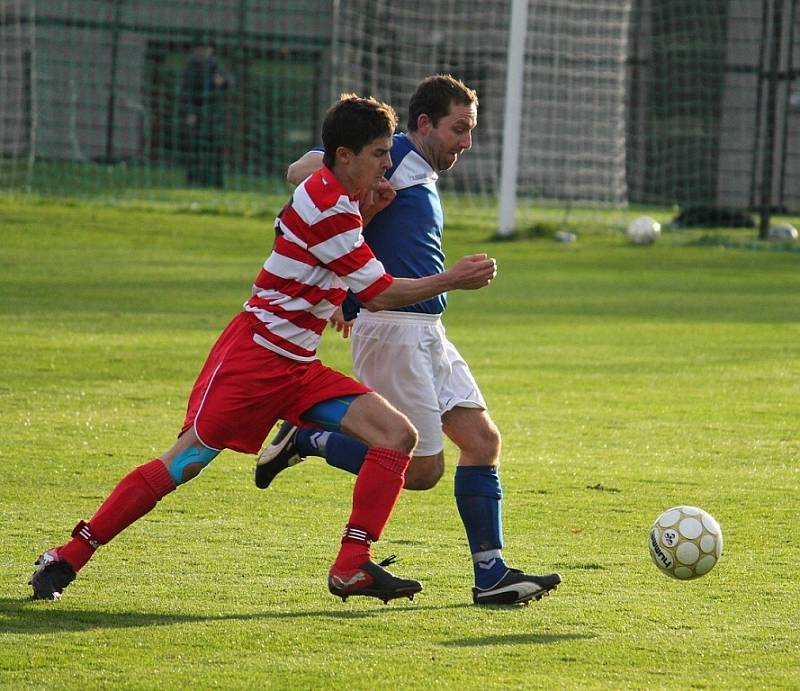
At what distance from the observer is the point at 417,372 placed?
19.2 ft

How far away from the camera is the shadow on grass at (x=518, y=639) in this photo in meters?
4.89

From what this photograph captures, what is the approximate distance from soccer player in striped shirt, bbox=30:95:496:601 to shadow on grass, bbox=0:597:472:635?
5.7 inches

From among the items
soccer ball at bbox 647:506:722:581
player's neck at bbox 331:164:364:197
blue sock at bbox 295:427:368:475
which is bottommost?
soccer ball at bbox 647:506:722:581

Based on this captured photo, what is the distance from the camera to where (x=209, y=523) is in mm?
6602

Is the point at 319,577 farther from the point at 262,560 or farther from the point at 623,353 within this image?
the point at 623,353

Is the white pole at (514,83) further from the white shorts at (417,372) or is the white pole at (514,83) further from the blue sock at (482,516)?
the blue sock at (482,516)

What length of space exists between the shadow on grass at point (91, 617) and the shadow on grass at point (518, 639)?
43 cm

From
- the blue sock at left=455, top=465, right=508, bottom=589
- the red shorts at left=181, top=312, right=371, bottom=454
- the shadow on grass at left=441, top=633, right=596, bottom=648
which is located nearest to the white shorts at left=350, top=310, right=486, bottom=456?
the blue sock at left=455, top=465, right=508, bottom=589

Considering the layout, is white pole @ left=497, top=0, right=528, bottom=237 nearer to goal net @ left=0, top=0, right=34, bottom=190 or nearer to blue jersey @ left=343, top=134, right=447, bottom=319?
goal net @ left=0, top=0, right=34, bottom=190

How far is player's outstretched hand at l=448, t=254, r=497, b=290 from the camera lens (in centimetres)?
533

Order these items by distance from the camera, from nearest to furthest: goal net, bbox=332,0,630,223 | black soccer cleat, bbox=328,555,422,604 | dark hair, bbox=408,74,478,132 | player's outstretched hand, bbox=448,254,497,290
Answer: black soccer cleat, bbox=328,555,422,604
player's outstretched hand, bbox=448,254,497,290
dark hair, bbox=408,74,478,132
goal net, bbox=332,0,630,223

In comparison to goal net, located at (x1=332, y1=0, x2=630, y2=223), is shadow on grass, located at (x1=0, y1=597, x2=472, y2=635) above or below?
below

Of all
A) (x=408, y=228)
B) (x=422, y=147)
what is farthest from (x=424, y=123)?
(x=408, y=228)

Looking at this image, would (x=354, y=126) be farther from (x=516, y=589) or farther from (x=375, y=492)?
(x=516, y=589)
